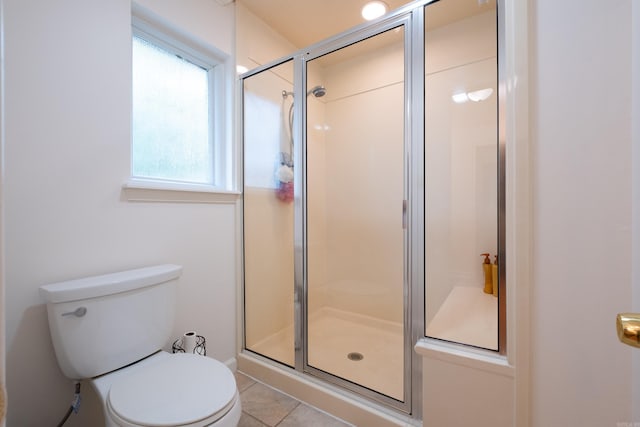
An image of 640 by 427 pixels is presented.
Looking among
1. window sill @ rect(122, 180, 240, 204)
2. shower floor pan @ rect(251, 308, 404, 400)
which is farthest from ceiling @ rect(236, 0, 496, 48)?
shower floor pan @ rect(251, 308, 404, 400)

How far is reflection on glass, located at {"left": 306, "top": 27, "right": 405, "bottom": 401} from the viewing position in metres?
1.75

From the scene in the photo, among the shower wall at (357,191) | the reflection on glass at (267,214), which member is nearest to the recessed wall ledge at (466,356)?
the shower wall at (357,191)

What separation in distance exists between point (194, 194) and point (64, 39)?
815 mm

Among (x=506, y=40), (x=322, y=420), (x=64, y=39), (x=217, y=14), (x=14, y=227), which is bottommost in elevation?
(x=322, y=420)

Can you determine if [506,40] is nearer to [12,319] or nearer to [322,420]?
[322,420]

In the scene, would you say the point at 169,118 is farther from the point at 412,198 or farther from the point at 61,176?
the point at 412,198

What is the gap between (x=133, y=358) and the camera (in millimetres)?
1130

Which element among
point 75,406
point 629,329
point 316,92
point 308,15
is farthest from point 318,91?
point 75,406

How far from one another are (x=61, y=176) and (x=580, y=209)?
184 cm

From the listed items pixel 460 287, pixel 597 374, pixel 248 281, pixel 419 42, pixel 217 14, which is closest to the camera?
pixel 597 374

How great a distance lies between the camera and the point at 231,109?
180cm

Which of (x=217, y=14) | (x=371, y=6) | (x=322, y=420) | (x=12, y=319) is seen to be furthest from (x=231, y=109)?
(x=322, y=420)

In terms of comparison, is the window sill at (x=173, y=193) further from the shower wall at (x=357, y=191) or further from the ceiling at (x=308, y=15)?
the ceiling at (x=308, y=15)

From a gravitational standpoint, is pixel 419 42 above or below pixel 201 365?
above
